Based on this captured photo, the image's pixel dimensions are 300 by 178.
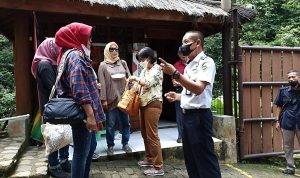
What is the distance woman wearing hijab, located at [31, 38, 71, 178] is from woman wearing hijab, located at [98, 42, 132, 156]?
1.10m

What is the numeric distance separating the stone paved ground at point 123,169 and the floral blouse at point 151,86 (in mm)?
1145

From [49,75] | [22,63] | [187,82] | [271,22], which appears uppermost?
[271,22]

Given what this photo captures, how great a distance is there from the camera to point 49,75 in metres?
3.99

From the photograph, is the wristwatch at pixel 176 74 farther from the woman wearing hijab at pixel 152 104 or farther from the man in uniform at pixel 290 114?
the man in uniform at pixel 290 114

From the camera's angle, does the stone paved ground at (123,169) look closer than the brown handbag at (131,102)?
Yes

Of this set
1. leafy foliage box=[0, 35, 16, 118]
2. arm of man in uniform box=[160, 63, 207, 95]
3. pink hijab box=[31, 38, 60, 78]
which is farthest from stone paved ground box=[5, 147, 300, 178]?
leafy foliage box=[0, 35, 16, 118]

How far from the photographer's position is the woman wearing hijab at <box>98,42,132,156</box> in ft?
16.9

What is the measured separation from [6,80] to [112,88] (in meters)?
10.7

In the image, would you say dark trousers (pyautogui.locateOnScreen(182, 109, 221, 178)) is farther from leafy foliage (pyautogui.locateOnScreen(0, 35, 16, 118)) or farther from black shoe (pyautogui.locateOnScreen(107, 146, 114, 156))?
leafy foliage (pyautogui.locateOnScreen(0, 35, 16, 118))

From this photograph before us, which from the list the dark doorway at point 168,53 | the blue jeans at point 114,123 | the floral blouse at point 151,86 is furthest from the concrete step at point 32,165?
the dark doorway at point 168,53

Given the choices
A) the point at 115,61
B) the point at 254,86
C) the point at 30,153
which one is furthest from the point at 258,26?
the point at 30,153

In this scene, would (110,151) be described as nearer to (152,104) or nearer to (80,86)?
(152,104)

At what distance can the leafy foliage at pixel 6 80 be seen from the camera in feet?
38.8

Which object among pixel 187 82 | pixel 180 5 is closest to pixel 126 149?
pixel 187 82
